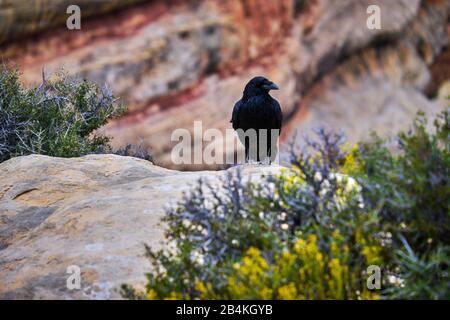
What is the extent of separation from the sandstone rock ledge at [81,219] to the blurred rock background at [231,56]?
7818mm

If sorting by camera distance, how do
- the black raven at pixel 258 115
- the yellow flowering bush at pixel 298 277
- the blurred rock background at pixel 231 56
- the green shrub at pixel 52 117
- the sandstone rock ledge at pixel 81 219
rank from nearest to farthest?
the yellow flowering bush at pixel 298 277
the sandstone rock ledge at pixel 81 219
the green shrub at pixel 52 117
the black raven at pixel 258 115
the blurred rock background at pixel 231 56

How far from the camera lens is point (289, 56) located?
21.6m

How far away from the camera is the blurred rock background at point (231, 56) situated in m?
18.8

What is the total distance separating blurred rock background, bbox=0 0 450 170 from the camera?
18781 millimetres

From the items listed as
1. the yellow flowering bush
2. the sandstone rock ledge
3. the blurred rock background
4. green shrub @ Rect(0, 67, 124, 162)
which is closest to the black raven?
green shrub @ Rect(0, 67, 124, 162)

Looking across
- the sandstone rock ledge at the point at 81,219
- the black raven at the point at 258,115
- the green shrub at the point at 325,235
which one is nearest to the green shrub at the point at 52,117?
the sandstone rock ledge at the point at 81,219

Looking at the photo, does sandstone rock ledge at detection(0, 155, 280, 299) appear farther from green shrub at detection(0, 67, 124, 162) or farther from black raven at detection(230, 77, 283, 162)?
black raven at detection(230, 77, 283, 162)

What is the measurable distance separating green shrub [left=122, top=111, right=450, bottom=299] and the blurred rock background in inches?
420

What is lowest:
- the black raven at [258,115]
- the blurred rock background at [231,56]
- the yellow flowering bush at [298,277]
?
the yellow flowering bush at [298,277]

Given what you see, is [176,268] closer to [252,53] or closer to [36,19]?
[36,19]

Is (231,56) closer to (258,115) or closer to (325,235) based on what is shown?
(258,115)

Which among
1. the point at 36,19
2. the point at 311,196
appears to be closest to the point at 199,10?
the point at 36,19

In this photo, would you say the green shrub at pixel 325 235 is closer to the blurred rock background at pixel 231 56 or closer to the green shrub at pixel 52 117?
the green shrub at pixel 52 117
